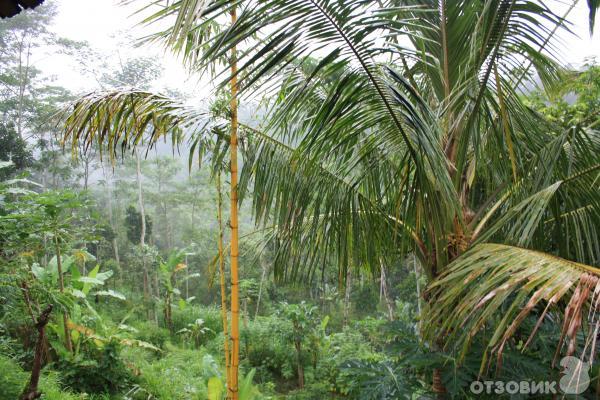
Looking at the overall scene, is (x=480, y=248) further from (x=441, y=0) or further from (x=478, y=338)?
(x=441, y=0)

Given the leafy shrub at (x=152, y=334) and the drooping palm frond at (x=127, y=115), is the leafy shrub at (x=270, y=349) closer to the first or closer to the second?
the leafy shrub at (x=152, y=334)

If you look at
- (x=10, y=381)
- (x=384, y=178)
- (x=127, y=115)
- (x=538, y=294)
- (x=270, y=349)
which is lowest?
(x=270, y=349)

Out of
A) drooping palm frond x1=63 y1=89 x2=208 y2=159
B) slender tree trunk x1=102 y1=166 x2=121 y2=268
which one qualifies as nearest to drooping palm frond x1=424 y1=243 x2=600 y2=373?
drooping palm frond x1=63 y1=89 x2=208 y2=159

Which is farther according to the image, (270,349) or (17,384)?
(270,349)

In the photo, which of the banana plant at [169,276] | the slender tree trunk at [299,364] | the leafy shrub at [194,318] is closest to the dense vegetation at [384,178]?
the slender tree trunk at [299,364]

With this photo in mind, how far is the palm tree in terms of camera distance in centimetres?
116

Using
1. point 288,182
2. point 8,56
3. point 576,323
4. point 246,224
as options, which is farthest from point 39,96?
point 576,323

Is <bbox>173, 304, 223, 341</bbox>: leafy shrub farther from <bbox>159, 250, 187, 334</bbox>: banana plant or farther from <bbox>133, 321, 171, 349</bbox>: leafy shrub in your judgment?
<bbox>133, 321, 171, 349</bbox>: leafy shrub

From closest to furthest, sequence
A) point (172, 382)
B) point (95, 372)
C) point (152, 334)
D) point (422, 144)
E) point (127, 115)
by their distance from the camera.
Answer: point (422, 144), point (127, 115), point (95, 372), point (172, 382), point (152, 334)

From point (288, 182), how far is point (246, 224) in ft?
39.8

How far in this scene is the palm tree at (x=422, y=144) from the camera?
116 cm

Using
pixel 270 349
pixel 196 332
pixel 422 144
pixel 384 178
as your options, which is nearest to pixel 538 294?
pixel 422 144

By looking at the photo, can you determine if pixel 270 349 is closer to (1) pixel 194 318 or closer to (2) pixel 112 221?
(1) pixel 194 318

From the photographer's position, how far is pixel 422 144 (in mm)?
1310
